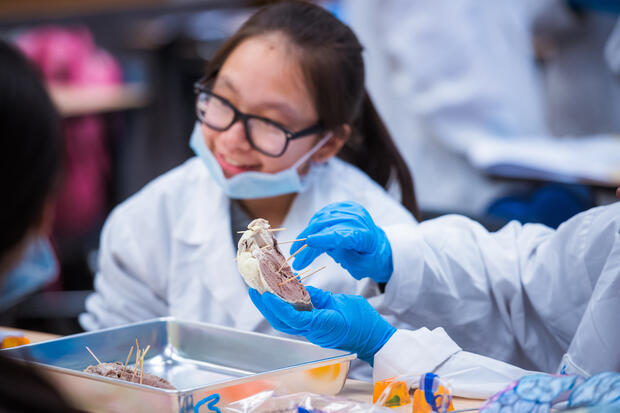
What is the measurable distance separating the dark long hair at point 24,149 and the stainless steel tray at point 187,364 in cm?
19

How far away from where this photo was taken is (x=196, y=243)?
148cm

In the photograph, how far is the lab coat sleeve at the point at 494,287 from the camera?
1.17 m

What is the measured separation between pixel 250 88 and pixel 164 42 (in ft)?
6.45

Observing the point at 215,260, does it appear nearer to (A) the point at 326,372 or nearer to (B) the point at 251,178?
(B) the point at 251,178

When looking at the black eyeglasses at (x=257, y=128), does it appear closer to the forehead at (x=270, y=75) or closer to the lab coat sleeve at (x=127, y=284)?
the forehead at (x=270, y=75)

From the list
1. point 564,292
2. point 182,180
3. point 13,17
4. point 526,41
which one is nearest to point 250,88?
point 182,180

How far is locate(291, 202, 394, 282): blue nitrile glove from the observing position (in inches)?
42.3

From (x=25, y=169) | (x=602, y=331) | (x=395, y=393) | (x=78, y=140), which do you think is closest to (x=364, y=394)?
(x=395, y=393)

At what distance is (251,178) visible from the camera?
4.60 feet

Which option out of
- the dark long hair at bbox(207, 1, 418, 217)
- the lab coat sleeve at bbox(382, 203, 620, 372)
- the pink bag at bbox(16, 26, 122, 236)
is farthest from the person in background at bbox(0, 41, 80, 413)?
the pink bag at bbox(16, 26, 122, 236)

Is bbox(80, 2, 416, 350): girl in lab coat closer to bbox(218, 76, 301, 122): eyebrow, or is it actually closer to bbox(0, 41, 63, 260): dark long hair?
bbox(218, 76, 301, 122): eyebrow

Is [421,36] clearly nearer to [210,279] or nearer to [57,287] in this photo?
[210,279]

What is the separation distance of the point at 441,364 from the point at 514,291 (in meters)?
0.31

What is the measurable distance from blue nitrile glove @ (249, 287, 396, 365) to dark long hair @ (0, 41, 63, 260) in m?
0.35
